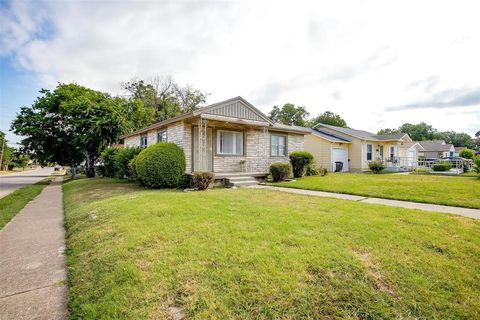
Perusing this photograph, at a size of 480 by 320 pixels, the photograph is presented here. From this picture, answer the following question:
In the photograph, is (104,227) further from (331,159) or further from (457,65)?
(331,159)

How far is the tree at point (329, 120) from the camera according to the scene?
44531 millimetres

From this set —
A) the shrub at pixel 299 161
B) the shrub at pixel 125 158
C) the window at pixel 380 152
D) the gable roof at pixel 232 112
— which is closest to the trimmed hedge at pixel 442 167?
the window at pixel 380 152

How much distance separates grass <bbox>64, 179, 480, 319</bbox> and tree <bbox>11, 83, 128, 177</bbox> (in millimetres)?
15359

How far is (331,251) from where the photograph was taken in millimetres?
3258

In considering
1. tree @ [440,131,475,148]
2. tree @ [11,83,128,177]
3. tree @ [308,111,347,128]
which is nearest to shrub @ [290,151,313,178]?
tree @ [11,83,128,177]

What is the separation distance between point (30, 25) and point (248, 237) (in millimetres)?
7536

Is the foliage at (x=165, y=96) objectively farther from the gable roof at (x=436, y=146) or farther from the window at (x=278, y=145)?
the gable roof at (x=436, y=146)

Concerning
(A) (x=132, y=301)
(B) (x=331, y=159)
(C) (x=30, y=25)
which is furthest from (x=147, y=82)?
(A) (x=132, y=301)

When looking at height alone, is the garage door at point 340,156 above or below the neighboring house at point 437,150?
below

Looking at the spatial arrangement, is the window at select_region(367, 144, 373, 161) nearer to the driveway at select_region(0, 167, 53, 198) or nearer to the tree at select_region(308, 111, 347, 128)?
the tree at select_region(308, 111, 347, 128)

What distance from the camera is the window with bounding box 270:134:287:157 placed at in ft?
46.0

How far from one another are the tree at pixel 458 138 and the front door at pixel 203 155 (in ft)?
260

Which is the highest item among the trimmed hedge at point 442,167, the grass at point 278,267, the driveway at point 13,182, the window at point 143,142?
the window at point 143,142

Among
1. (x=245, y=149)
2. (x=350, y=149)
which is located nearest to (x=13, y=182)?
(x=245, y=149)
